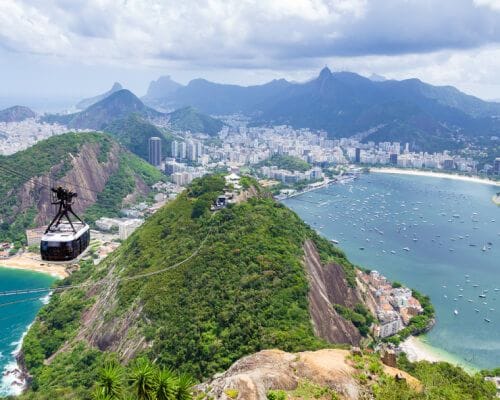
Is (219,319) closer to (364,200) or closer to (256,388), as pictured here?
(256,388)

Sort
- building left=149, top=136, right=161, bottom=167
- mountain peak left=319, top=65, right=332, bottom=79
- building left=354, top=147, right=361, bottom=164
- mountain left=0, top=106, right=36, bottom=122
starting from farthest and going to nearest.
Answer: mountain peak left=319, top=65, right=332, bottom=79
mountain left=0, top=106, right=36, bottom=122
building left=354, top=147, right=361, bottom=164
building left=149, top=136, right=161, bottom=167

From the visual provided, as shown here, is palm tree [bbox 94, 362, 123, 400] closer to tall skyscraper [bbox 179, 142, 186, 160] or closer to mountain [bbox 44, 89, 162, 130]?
tall skyscraper [bbox 179, 142, 186, 160]

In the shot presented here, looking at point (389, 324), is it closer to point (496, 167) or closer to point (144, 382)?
point (144, 382)

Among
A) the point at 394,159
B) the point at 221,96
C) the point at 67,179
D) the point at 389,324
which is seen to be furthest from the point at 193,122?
the point at 389,324

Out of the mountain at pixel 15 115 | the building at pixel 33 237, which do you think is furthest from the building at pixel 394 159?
the mountain at pixel 15 115

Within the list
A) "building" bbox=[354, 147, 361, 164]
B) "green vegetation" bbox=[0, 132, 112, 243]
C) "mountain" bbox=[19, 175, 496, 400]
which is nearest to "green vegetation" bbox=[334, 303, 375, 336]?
"mountain" bbox=[19, 175, 496, 400]

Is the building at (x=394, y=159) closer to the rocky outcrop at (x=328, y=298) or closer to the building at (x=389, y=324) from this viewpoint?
the building at (x=389, y=324)
